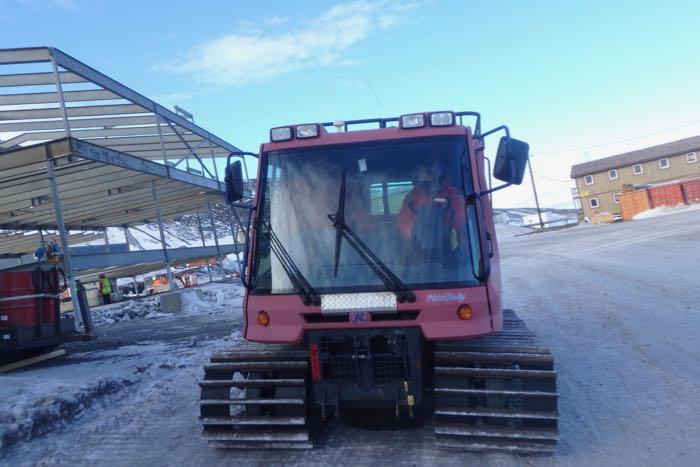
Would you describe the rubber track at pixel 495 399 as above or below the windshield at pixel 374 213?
below

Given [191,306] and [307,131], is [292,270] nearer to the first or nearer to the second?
[307,131]

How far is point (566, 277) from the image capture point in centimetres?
1505

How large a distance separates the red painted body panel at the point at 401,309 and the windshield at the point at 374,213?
2.9 inches

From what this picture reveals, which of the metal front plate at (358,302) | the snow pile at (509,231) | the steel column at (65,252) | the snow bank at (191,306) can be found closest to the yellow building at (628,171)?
the snow pile at (509,231)

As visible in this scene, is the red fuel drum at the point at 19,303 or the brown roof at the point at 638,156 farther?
the brown roof at the point at 638,156

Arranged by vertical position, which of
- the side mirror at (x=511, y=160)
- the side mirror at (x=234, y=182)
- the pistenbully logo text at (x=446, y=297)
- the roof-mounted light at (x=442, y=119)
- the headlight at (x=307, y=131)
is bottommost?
the pistenbully logo text at (x=446, y=297)

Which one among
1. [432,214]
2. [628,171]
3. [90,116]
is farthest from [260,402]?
[628,171]

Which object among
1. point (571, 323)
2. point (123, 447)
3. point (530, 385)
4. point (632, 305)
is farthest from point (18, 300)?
point (632, 305)

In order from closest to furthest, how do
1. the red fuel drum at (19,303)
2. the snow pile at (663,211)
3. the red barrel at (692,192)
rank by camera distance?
the red fuel drum at (19,303) → the snow pile at (663,211) → the red barrel at (692,192)

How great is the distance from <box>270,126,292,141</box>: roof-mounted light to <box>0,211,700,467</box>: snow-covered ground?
2.62m

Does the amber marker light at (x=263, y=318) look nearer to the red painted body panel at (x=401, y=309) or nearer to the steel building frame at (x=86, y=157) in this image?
the red painted body panel at (x=401, y=309)

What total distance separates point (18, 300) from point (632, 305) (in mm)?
10176

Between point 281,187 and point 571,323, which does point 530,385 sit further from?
point 571,323

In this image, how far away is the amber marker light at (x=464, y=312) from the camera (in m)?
4.30
